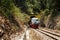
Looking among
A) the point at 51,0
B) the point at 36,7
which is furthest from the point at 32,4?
the point at 51,0

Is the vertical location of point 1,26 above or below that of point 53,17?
above

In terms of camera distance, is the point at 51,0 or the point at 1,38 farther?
the point at 51,0

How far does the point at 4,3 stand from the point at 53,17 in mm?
15844

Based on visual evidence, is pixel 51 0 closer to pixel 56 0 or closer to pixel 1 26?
pixel 56 0

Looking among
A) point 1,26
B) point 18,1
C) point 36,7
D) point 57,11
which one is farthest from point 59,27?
point 36,7

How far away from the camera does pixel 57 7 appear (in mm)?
38812

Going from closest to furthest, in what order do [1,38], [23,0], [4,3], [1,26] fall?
[1,38] < [1,26] < [4,3] < [23,0]

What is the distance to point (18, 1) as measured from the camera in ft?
183

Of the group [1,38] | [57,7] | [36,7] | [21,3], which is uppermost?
[1,38]

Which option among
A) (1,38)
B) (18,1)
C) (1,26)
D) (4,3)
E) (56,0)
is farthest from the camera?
(18,1)

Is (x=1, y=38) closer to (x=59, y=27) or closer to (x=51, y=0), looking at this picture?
(x=59, y=27)

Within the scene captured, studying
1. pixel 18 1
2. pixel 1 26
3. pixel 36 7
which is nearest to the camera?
pixel 1 26

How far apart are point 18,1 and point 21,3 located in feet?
7.72

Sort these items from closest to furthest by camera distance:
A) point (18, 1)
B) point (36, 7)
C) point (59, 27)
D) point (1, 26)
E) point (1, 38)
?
point (1, 38), point (1, 26), point (59, 27), point (18, 1), point (36, 7)
